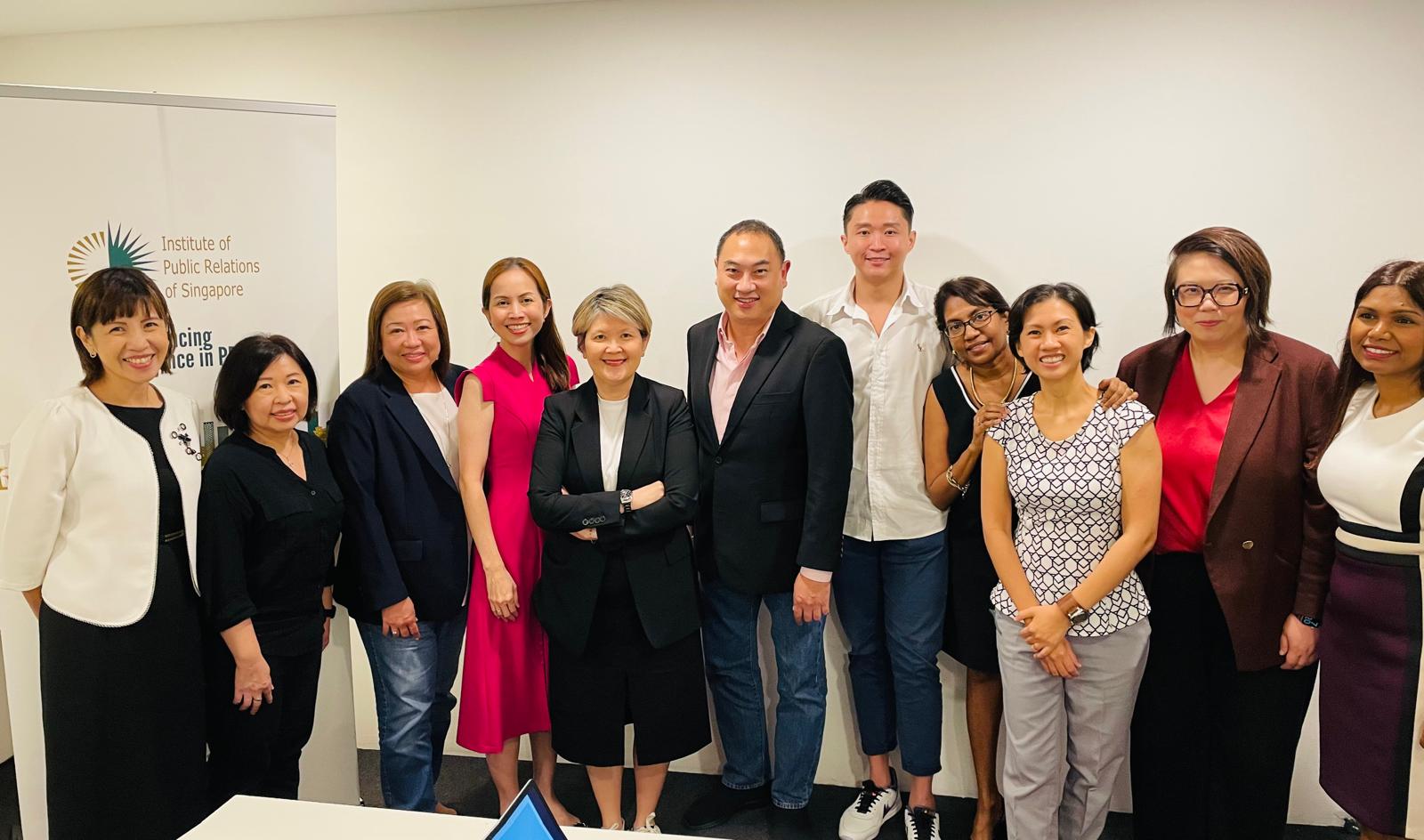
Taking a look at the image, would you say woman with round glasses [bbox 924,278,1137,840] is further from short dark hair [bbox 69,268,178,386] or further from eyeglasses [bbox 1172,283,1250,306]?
short dark hair [bbox 69,268,178,386]

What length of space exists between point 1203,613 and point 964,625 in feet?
2.27

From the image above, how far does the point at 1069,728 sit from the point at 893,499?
82 cm

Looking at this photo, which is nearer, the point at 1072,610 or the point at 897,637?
the point at 1072,610

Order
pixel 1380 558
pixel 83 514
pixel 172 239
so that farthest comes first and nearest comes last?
pixel 172 239 < pixel 83 514 < pixel 1380 558

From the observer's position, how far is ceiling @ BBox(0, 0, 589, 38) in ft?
10.7

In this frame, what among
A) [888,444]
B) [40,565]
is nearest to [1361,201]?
[888,444]

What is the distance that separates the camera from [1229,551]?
236 centimetres

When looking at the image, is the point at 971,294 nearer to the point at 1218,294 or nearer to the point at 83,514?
the point at 1218,294

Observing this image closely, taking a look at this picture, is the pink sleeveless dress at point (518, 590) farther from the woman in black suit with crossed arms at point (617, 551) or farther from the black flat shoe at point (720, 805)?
the black flat shoe at point (720, 805)

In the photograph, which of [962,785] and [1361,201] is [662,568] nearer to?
[962,785]

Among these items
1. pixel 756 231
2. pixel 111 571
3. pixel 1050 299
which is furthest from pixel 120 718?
pixel 1050 299

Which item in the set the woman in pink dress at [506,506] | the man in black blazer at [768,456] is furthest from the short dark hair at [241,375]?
the man in black blazer at [768,456]

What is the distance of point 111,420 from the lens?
222 cm

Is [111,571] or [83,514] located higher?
[83,514]
